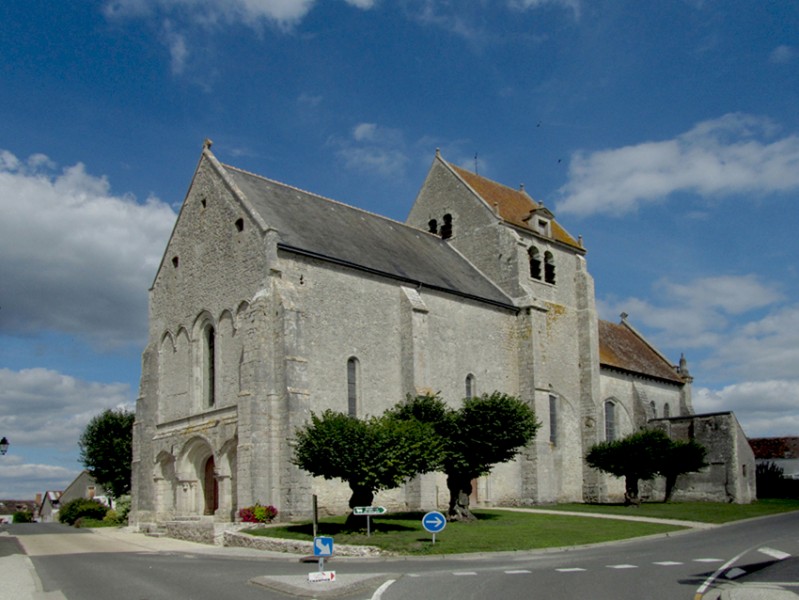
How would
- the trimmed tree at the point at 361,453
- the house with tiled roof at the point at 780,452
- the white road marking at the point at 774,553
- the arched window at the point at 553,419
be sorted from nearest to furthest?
the white road marking at the point at 774,553 → the trimmed tree at the point at 361,453 → the arched window at the point at 553,419 → the house with tiled roof at the point at 780,452

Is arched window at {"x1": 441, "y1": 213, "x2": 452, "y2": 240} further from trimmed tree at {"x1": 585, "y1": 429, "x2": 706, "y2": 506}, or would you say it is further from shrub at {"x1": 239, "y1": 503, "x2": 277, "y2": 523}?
shrub at {"x1": 239, "y1": 503, "x2": 277, "y2": 523}

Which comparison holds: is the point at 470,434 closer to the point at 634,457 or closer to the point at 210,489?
the point at 210,489

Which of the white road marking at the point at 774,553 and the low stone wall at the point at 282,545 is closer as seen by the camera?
the white road marking at the point at 774,553

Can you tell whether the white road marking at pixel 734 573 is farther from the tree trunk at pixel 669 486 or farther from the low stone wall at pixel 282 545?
the tree trunk at pixel 669 486

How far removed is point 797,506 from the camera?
4116 cm

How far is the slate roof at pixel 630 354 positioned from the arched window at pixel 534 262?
6.79 m

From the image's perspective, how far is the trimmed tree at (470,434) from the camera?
28328 mm

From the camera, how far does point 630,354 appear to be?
2030 inches

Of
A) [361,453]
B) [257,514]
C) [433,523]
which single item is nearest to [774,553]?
[433,523]

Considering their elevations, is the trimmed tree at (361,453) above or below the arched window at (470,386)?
below

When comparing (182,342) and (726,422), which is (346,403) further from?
(726,422)

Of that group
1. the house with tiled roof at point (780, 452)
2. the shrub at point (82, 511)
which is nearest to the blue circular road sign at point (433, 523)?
the shrub at point (82, 511)

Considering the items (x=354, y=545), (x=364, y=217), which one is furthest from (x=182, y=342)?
(x=354, y=545)

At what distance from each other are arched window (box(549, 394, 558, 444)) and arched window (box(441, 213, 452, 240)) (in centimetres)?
1045
